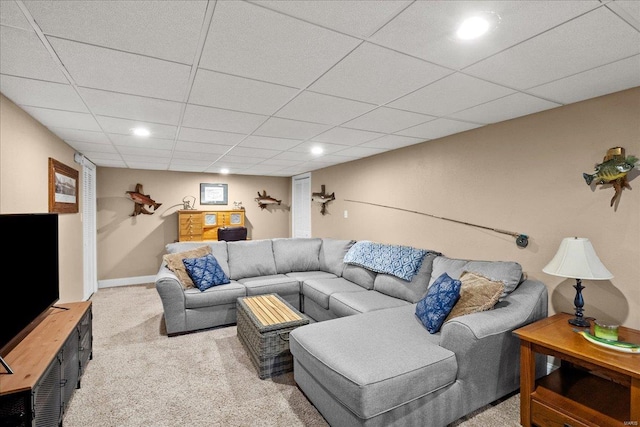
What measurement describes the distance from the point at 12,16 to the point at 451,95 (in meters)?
2.42

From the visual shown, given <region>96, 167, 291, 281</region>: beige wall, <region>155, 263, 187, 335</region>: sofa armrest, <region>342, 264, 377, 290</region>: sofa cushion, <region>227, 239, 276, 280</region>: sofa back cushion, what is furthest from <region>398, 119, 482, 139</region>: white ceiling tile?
<region>96, 167, 291, 281</region>: beige wall

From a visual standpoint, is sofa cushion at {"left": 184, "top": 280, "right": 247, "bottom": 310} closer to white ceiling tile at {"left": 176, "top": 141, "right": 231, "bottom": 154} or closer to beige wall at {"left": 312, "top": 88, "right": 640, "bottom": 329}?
white ceiling tile at {"left": 176, "top": 141, "right": 231, "bottom": 154}

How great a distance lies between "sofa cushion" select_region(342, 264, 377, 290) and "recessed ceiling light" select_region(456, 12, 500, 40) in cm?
271

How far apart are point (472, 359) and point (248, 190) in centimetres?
587

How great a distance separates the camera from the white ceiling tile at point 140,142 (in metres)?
3.36

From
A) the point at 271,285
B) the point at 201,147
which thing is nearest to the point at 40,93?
the point at 201,147

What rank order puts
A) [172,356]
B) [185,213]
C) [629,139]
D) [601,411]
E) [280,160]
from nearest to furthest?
1. [601,411]
2. [629,139]
3. [172,356]
4. [280,160]
5. [185,213]

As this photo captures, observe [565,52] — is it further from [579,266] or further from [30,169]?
[30,169]

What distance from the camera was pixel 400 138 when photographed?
3.51 meters

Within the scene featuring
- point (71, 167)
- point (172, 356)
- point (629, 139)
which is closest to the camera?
point (629, 139)

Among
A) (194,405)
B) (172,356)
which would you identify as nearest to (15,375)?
(194,405)

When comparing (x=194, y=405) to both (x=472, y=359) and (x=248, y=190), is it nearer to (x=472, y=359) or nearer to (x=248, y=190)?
(x=472, y=359)

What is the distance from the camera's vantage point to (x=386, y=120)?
110 inches

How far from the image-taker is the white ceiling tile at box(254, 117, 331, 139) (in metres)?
2.86
